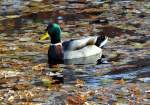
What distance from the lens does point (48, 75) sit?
13.1 metres

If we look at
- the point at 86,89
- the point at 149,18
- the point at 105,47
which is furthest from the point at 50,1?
the point at 86,89

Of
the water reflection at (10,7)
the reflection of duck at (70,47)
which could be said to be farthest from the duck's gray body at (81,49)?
the water reflection at (10,7)

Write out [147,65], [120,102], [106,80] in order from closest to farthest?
[120,102], [106,80], [147,65]

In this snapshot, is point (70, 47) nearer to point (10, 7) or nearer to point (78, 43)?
point (78, 43)

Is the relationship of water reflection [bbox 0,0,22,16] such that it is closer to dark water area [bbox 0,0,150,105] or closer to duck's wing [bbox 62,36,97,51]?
dark water area [bbox 0,0,150,105]

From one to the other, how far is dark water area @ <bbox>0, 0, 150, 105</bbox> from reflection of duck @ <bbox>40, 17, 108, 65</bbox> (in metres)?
0.28

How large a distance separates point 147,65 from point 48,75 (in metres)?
2.22

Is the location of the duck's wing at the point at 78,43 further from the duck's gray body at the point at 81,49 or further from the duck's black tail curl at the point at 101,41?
the duck's black tail curl at the point at 101,41

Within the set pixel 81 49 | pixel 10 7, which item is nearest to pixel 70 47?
pixel 81 49

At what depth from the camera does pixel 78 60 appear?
15.0m

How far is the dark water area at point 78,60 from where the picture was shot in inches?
439

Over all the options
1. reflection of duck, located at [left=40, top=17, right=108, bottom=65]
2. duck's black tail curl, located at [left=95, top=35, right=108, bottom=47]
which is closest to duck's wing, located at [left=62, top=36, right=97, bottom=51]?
reflection of duck, located at [left=40, top=17, right=108, bottom=65]

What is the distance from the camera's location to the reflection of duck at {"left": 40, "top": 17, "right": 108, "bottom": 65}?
15.2 metres

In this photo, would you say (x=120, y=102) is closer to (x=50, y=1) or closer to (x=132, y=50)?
(x=132, y=50)
